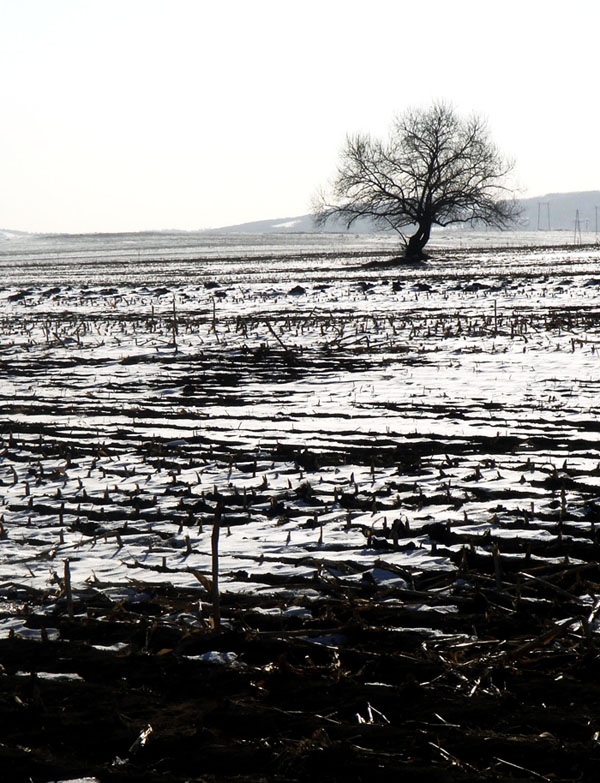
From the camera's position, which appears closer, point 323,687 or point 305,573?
point 323,687

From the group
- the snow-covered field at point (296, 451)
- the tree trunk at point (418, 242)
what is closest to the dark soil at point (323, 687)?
the snow-covered field at point (296, 451)

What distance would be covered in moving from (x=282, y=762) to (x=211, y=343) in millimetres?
12990

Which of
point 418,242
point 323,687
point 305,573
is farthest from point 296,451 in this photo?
point 418,242

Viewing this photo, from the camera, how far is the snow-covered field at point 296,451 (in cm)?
506

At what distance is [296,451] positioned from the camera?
24.7 feet

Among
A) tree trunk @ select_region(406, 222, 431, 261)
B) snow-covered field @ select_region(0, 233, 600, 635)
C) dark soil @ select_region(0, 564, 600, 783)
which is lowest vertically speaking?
dark soil @ select_region(0, 564, 600, 783)

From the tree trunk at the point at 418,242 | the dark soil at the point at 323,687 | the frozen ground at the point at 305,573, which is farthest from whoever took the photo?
the tree trunk at the point at 418,242

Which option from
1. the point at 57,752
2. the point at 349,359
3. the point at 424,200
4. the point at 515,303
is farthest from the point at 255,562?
the point at 424,200

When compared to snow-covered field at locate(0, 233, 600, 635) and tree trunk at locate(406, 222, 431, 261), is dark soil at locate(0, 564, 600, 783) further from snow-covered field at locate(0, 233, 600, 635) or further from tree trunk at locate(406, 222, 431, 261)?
tree trunk at locate(406, 222, 431, 261)

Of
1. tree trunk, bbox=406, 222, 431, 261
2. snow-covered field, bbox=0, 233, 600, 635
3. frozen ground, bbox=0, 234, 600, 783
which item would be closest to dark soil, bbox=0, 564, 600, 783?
frozen ground, bbox=0, 234, 600, 783

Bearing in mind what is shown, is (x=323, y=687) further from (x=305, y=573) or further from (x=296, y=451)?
(x=296, y=451)

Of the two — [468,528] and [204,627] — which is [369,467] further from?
[204,627]

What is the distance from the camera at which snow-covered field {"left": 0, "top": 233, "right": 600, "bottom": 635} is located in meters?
5.06

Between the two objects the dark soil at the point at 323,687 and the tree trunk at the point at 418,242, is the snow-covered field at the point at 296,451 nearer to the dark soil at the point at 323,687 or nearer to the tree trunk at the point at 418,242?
the dark soil at the point at 323,687
